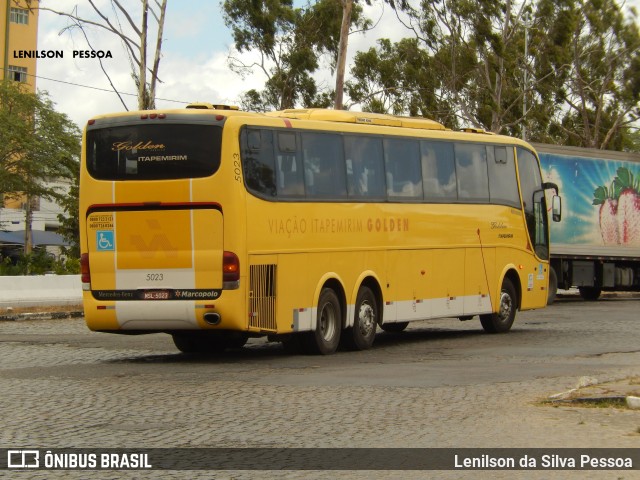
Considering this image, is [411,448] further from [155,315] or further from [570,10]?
[570,10]

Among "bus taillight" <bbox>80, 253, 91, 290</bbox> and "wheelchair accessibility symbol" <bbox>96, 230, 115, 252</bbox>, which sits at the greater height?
"wheelchair accessibility symbol" <bbox>96, 230, 115, 252</bbox>

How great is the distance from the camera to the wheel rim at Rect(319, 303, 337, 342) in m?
18.1

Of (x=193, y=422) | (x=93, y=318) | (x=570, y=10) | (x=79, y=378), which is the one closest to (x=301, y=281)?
(x=93, y=318)

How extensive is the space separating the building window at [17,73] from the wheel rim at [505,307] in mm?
62137

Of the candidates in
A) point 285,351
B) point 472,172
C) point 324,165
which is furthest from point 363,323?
point 472,172

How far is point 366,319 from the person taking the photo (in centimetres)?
1912

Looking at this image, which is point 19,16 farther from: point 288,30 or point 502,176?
point 502,176

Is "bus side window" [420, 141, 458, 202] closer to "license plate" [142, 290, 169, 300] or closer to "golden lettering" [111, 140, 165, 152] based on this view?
"golden lettering" [111, 140, 165, 152]

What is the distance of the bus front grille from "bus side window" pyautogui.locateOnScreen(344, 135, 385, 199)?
8.10 feet

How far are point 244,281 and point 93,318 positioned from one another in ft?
7.09

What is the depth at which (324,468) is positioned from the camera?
28.1 feet

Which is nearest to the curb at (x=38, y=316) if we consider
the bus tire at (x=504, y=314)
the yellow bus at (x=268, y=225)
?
the yellow bus at (x=268, y=225)

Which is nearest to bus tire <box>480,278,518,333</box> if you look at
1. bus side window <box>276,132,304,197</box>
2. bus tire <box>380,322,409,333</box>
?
bus tire <box>380,322,409,333</box>

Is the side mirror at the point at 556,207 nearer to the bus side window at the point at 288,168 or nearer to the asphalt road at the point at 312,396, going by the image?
the asphalt road at the point at 312,396
